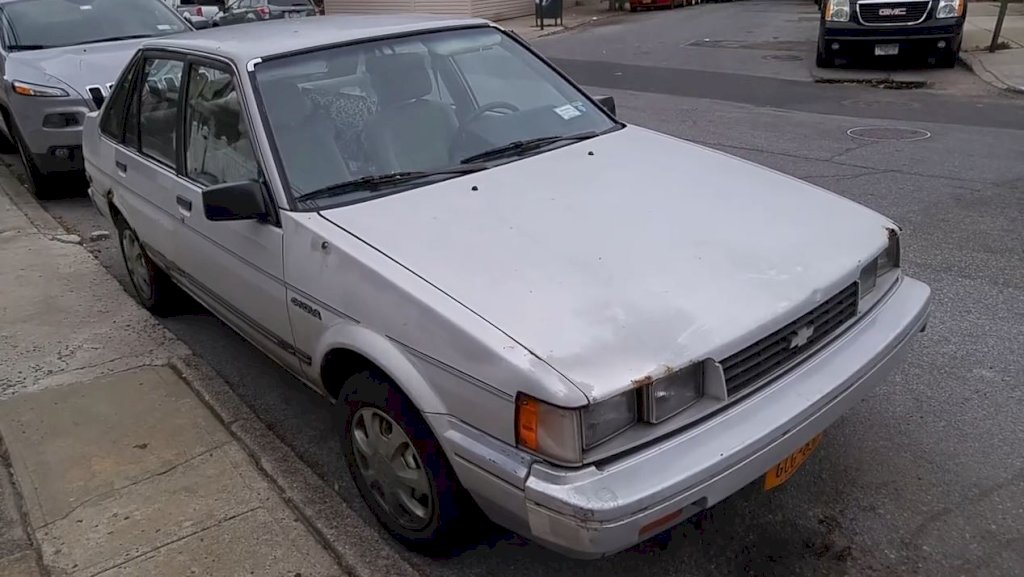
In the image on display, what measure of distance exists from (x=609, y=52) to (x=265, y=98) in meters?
15.0

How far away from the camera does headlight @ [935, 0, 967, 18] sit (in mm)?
12219

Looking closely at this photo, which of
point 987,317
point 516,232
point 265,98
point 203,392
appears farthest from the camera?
point 987,317

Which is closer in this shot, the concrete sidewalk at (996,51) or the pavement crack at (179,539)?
the pavement crack at (179,539)

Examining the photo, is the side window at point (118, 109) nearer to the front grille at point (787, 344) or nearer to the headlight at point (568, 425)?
the headlight at point (568, 425)

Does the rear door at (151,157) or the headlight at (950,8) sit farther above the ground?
the rear door at (151,157)

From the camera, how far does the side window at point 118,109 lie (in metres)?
4.88

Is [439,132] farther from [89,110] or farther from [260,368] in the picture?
[89,110]

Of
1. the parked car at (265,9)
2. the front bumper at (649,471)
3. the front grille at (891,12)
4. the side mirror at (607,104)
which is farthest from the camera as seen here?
the parked car at (265,9)

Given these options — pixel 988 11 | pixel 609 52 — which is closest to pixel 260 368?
pixel 609 52

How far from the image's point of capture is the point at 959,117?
9.62 meters

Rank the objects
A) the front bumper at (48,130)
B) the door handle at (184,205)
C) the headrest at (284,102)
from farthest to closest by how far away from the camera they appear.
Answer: the front bumper at (48,130), the door handle at (184,205), the headrest at (284,102)

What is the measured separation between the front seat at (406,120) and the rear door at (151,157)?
3.62 ft

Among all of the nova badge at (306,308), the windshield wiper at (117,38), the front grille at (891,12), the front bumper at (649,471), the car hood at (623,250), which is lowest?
the front grille at (891,12)

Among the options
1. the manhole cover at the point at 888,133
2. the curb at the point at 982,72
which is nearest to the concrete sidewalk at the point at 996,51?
the curb at the point at 982,72
